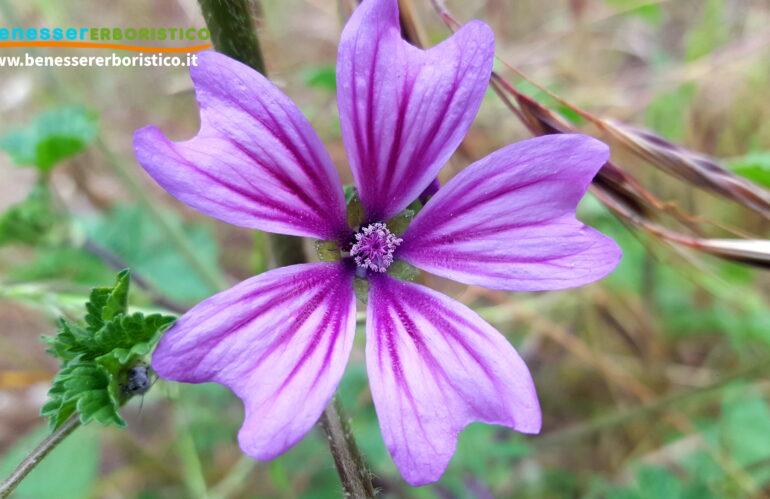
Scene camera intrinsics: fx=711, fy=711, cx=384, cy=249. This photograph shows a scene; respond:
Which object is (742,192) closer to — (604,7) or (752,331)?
(752,331)

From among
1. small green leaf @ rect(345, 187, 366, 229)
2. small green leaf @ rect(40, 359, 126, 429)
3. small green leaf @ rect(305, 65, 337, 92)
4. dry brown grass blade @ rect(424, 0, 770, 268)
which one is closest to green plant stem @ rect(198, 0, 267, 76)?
small green leaf @ rect(345, 187, 366, 229)

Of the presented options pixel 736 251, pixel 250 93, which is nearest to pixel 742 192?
pixel 736 251

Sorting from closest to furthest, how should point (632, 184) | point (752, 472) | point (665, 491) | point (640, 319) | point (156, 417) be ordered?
point (632, 184)
point (665, 491)
point (752, 472)
point (640, 319)
point (156, 417)

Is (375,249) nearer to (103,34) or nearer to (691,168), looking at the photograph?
(691,168)

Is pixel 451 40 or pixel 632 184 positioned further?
pixel 632 184

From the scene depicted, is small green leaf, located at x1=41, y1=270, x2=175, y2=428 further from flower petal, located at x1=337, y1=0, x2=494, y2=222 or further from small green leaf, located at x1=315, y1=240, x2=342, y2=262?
flower petal, located at x1=337, y1=0, x2=494, y2=222

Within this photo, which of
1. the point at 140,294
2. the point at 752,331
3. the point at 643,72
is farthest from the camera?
the point at 643,72

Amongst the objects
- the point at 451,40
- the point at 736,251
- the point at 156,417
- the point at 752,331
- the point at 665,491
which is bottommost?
the point at 665,491

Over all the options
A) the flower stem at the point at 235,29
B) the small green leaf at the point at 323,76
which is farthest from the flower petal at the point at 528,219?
the small green leaf at the point at 323,76
